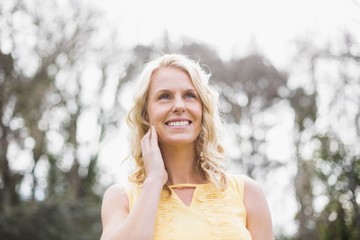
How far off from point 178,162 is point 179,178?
87 mm

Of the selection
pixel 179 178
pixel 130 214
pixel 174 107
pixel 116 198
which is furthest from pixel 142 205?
pixel 174 107

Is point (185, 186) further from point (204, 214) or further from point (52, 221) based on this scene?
point (52, 221)

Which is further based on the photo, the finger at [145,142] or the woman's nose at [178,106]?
the finger at [145,142]

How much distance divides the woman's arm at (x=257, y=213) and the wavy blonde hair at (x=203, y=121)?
0.47 ft

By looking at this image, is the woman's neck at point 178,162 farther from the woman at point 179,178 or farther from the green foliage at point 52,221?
the green foliage at point 52,221

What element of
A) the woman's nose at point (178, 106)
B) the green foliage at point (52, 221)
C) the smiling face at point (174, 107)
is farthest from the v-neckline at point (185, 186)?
the green foliage at point (52, 221)

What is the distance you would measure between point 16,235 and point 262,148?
1073 centimetres

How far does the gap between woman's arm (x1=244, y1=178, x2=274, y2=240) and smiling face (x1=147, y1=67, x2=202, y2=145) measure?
1.36 ft

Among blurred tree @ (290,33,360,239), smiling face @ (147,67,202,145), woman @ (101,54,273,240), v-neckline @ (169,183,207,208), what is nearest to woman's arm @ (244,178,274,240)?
woman @ (101,54,273,240)

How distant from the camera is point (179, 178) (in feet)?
10.2

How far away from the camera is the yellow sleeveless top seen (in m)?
2.80

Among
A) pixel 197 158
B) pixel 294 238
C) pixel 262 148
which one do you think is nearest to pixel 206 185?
pixel 197 158

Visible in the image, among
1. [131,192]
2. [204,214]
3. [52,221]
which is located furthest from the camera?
[52,221]

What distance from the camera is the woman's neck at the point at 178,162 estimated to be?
310 centimetres
